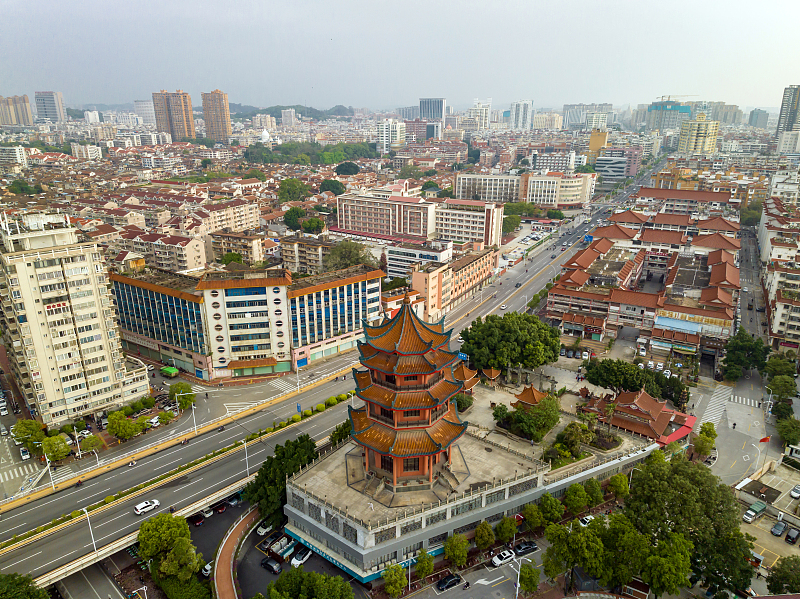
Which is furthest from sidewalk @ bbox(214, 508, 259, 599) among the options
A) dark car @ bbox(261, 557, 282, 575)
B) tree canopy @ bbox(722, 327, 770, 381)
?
tree canopy @ bbox(722, 327, 770, 381)

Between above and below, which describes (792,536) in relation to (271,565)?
above

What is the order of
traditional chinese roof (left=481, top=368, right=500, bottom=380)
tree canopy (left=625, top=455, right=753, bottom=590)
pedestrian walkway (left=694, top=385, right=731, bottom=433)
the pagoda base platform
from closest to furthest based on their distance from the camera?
tree canopy (left=625, top=455, right=753, bottom=590), the pagoda base platform, pedestrian walkway (left=694, top=385, right=731, bottom=433), traditional chinese roof (left=481, top=368, right=500, bottom=380)

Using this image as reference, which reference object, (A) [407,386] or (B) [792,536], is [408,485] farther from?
(B) [792,536]

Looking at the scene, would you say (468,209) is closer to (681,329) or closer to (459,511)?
(681,329)

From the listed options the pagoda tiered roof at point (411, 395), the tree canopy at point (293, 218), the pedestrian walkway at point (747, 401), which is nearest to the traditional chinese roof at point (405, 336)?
the pagoda tiered roof at point (411, 395)

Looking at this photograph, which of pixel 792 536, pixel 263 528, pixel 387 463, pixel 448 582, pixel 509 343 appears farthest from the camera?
pixel 509 343

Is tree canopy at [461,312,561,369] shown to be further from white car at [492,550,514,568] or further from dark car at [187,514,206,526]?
dark car at [187,514,206,526]

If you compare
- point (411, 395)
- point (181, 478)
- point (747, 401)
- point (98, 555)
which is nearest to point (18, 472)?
point (181, 478)

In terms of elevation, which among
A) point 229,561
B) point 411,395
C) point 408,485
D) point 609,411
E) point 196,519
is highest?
point 411,395
